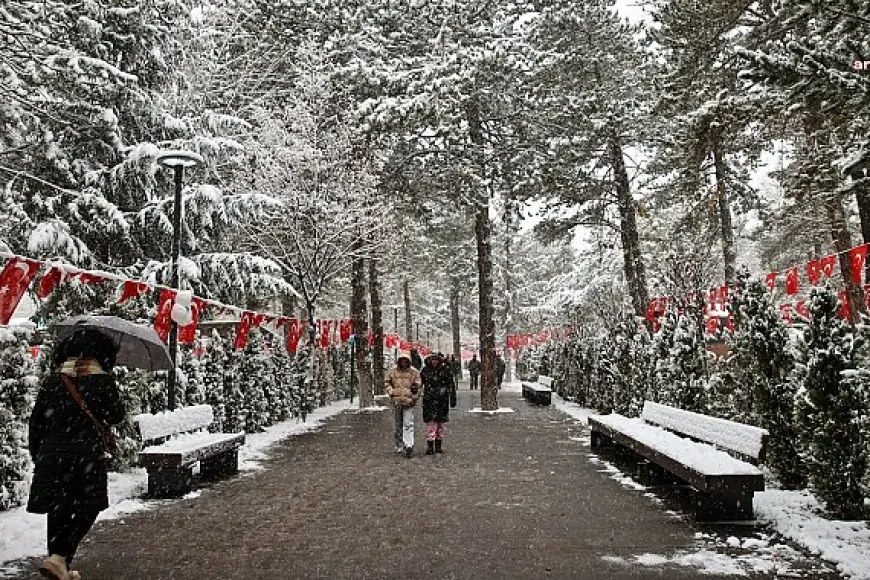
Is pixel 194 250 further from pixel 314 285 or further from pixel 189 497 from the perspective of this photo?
pixel 189 497

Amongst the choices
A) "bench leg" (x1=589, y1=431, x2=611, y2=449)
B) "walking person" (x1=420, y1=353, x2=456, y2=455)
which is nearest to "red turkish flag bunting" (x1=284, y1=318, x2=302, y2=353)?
"walking person" (x1=420, y1=353, x2=456, y2=455)

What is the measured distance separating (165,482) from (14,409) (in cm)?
196

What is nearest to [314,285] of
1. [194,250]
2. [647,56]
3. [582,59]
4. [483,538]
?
[194,250]

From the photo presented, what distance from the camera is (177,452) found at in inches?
356

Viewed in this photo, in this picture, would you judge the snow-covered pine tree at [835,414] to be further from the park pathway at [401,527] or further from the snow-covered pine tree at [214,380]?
the snow-covered pine tree at [214,380]

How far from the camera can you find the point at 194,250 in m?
19.1

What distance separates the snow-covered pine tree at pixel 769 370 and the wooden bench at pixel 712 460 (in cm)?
57

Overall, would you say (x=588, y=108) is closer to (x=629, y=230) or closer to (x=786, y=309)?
(x=629, y=230)

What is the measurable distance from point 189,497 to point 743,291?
293 inches

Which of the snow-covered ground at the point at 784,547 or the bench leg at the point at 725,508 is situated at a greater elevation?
the bench leg at the point at 725,508

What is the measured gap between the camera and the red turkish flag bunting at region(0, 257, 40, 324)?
758cm

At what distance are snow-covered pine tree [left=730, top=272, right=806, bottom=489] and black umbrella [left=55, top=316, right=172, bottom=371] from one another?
6.79 metres

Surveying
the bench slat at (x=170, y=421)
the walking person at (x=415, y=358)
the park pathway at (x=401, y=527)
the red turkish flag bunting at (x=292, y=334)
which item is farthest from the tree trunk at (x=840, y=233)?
the red turkish flag bunting at (x=292, y=334)

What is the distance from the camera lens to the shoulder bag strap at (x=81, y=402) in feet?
17.8
